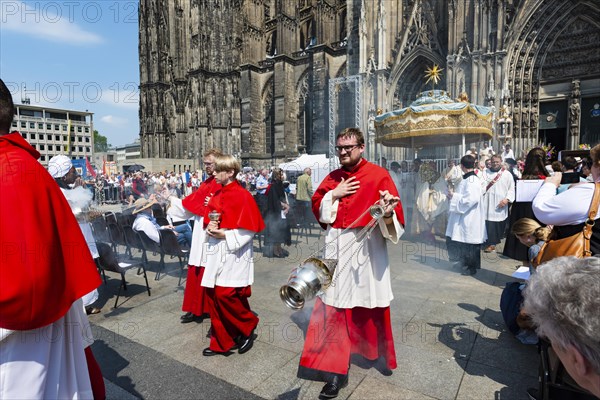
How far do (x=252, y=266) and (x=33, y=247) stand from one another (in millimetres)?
2513

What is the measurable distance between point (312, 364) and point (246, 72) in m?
33.0

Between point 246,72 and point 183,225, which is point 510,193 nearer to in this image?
point 183,225

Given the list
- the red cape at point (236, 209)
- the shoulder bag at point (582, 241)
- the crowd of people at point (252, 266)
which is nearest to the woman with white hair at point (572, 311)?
the crowd of people at point (252, 266)

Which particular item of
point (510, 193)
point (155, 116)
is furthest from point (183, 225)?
point (155, 116)

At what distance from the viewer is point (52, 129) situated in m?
58.6

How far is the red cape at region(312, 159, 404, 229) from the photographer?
2951 mm

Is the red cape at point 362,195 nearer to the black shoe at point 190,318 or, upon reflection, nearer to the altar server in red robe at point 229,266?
the altar server in red robe at point 229,266

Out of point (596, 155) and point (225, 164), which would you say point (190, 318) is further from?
point (596, 155)

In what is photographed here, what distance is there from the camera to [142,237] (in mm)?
6344

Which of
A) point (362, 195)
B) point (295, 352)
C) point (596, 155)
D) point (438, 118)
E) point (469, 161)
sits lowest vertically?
point (295, 352)

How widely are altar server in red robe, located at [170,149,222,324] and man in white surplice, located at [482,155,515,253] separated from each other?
596 centimetres

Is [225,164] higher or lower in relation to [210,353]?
higher

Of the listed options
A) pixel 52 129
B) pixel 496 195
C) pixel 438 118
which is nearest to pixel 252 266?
pixel 496 195

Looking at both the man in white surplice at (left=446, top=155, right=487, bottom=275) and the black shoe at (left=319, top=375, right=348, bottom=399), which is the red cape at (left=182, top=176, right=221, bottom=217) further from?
the man in white surplice at (left=446, top=155, right=487, bottom=275)
